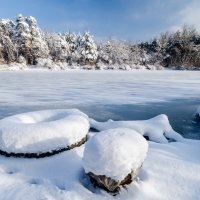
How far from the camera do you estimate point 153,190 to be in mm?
3641

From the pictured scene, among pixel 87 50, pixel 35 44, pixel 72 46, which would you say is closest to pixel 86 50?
pixel 87 50

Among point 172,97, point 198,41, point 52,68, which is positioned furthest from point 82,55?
point 172,97

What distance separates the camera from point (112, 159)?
3.48 m

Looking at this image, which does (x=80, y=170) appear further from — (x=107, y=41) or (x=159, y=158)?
(x=107, y=41)

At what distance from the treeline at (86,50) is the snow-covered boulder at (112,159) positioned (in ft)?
124

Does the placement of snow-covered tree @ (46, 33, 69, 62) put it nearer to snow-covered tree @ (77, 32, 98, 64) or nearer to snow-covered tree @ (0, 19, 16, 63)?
snow-covered tree @ (77, 32, 98, 64)

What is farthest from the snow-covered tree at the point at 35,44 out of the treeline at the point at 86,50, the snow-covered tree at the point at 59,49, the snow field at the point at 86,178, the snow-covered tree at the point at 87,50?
the snow field at the point at 86,178

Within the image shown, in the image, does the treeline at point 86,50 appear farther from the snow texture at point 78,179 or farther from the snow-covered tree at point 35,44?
the snow texture at point 78,179

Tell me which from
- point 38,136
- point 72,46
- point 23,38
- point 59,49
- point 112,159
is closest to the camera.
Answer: point 112,159

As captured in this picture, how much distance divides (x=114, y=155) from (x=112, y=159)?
0.05 meters

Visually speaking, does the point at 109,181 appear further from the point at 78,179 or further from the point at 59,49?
the point at 59,49

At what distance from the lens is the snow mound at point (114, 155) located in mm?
3475

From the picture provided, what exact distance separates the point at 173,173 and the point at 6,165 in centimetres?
223

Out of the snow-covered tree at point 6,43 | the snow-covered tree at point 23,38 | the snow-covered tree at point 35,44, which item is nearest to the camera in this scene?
the snow-covered tree at point 6,43
